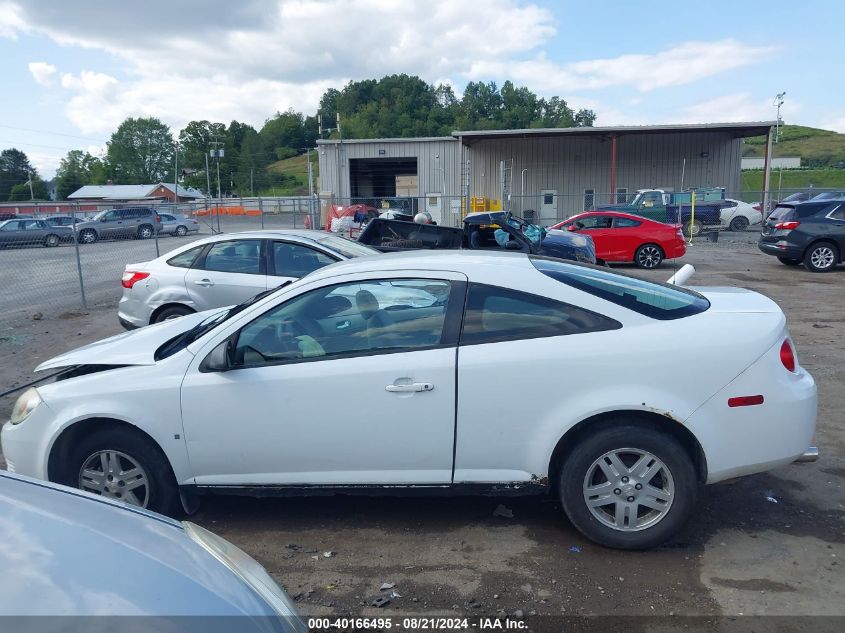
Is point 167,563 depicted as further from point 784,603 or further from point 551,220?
point 551,220

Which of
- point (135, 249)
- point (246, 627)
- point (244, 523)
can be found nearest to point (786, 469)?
point (244, 523)

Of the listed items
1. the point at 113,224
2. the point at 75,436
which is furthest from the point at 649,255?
the point at 113,224

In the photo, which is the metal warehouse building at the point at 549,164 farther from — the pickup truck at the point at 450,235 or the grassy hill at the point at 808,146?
the grassy hill at the point at 808,146

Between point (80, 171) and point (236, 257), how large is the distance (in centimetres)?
11194

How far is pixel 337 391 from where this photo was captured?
401 centimetres

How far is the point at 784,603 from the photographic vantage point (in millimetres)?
3473

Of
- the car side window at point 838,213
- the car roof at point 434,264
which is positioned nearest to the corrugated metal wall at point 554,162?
the car side window at point 838,213

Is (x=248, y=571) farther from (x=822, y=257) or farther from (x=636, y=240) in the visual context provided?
(x=822, y=257)

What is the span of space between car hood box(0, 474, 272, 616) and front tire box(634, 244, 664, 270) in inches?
691

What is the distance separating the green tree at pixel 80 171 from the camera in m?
95.8

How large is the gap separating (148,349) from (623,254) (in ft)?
51.7

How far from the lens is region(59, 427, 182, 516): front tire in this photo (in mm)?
4262

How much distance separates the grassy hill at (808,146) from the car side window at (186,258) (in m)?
94.1

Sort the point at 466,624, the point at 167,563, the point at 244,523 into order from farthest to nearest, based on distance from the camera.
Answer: the point at 244,523, the point at 466,624, the point at 167,563
